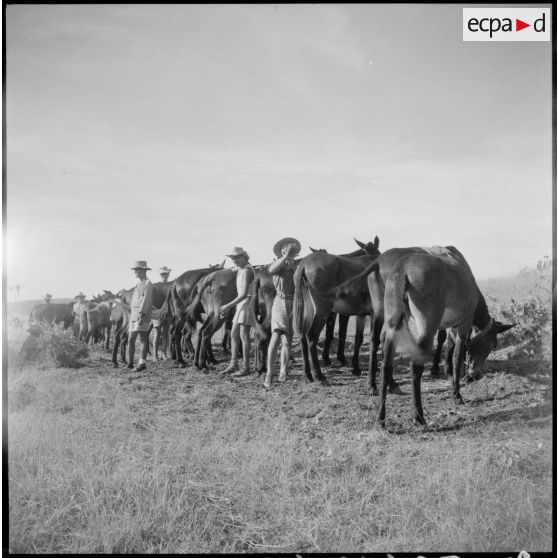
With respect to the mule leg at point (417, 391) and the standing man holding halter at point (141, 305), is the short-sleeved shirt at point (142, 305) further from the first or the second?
the mule leg at point (417, 391)

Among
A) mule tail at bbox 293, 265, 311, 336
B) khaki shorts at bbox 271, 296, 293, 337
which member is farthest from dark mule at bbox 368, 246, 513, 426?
khaki shorts at bbox 271, 296, 293, 337

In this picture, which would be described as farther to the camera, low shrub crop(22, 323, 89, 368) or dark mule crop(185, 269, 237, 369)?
low shrub crop(22, 323, 89, 368)

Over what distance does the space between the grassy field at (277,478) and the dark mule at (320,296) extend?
162 centimetres

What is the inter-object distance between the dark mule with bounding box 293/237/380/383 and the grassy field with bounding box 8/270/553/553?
1.62 m

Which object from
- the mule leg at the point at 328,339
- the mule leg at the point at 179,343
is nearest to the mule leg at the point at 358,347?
the mule leg at the point at 328,339

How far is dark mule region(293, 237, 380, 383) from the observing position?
7441mm

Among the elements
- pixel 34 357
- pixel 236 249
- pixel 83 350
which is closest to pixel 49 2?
pixel 236 249

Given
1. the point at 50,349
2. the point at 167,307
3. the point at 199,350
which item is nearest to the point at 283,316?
the point at 199,350

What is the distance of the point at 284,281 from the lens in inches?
295

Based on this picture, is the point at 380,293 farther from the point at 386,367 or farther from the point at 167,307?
the point at 167,307

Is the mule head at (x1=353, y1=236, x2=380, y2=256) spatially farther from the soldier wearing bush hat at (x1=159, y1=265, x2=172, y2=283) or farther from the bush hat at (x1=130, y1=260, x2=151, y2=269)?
the soldier wearing bush hat at (x1=159, y1=265, x2=172, y2=283)

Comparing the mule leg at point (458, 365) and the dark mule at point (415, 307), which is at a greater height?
the dark mule at point (415, 307)

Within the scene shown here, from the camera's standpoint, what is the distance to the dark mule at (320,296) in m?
7.44

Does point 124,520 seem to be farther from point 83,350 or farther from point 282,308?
point 83,350
